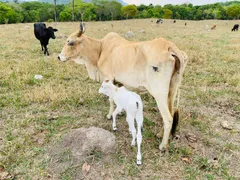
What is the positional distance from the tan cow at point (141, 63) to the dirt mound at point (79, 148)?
3.01 feet

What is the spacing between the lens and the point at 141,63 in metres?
4.11

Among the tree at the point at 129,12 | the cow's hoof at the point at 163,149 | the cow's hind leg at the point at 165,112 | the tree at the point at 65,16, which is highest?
the tree at the point at 129,12

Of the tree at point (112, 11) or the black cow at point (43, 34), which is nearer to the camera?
the black cow at point (43, 34)

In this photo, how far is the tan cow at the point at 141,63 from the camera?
3.80 m

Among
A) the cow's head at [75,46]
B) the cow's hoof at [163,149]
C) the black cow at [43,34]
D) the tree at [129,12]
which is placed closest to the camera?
the cow's hoof at [163,149]

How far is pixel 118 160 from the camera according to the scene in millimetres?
3637

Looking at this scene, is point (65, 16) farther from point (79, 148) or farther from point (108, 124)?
point (79, 148)

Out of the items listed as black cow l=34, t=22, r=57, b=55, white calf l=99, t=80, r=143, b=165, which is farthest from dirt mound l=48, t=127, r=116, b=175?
black cow l=34, t=22, r=57, b=55

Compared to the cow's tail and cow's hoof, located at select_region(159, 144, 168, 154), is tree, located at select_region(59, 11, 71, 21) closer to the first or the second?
the cow's tail

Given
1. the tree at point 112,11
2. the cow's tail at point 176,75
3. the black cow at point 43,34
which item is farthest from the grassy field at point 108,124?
the tree at point 112,11

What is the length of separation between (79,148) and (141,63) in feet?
5.61

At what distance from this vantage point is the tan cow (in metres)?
3.80


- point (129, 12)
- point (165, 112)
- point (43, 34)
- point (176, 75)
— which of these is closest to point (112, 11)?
point (129, 12)

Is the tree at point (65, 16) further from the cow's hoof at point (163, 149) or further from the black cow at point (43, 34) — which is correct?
the cow's hoof at point (163, 149)
